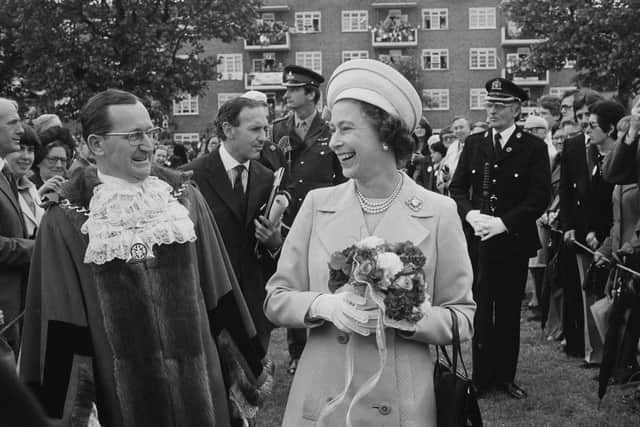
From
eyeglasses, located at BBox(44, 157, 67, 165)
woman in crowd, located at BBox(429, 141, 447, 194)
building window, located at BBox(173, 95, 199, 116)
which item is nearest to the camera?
eyeglasses, located at BBox(44, 157, 67, 165)

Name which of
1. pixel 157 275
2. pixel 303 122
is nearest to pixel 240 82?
pixel 303 122

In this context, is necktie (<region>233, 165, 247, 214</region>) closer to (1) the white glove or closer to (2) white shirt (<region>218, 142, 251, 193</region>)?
(2) white shirt (<region>218, 142, 251, 193</region>)

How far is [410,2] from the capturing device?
66438 mm

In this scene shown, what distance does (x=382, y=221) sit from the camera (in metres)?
3.85

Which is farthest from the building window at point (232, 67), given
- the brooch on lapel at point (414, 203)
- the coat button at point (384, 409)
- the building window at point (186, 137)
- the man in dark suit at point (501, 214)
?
the coat button at point (384, 409)

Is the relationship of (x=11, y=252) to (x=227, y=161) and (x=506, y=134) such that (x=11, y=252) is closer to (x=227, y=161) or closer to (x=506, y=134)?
(x=227, y=161)

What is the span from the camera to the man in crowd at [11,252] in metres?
5.76

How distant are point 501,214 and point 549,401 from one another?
162cm

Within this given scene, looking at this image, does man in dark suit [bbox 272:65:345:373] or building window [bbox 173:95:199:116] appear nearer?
man in dark suit [bbox 272:65:345:373]

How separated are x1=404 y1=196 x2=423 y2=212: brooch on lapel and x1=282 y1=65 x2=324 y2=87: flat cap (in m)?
4.67

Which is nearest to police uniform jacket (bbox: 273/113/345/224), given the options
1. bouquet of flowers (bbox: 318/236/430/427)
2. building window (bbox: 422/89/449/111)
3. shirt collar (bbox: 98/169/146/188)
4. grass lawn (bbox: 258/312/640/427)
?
grass lawn (bbox: 258/312/640/427)

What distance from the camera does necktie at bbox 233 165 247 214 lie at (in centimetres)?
645

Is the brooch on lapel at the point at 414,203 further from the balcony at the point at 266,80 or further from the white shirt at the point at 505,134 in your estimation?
the balcony at the point at 266,80

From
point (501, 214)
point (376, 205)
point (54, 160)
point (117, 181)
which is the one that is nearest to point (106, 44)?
point (54, 160)
